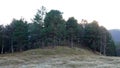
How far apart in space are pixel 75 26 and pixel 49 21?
30.8 feet

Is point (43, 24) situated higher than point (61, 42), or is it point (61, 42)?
point (43, 24)

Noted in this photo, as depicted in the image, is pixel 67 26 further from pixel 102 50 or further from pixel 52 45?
pixel 102 50

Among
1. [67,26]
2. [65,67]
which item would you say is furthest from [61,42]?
[65,67]

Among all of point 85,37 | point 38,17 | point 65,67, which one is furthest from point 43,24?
point 65,67

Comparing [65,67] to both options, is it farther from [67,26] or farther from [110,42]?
[110,42]

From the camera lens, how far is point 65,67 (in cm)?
3538

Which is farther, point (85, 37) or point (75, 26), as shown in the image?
point (85, 37)

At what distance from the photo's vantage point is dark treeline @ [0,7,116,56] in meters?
69.9

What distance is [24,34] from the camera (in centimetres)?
7162

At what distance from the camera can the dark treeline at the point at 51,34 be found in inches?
2751

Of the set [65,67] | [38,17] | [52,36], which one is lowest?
[65,67]

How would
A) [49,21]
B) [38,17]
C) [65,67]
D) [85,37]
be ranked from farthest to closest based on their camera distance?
[85,37] → [38,17] → [49,21] → [65,67]

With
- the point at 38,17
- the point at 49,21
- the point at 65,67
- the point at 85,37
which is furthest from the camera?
the point at 85,37

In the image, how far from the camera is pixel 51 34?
226ft
